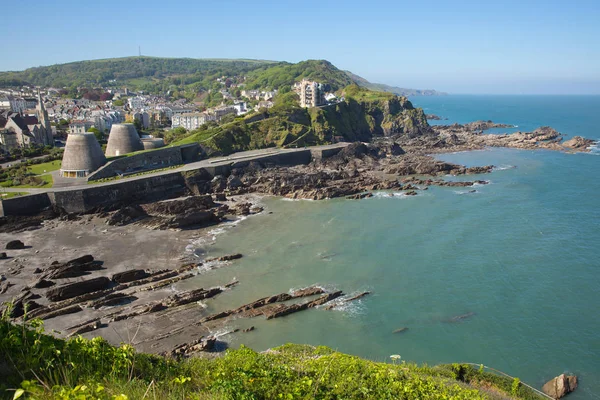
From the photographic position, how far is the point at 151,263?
25.7 metres

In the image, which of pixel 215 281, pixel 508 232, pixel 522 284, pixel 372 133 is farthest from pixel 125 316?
pixel 372 133

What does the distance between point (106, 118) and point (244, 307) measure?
61.9 metres

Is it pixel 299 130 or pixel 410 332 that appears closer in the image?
pixel 410 332

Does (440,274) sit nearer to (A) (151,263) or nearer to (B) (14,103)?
(A) (151,263)

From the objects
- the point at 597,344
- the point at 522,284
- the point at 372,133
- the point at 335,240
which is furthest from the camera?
the point at 372,133

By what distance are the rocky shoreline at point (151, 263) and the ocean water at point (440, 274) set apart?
1.34 meters

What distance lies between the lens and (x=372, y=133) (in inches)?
3088

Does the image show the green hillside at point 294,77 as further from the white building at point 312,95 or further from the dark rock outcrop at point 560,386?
the dark rock outcrop at point 560,386

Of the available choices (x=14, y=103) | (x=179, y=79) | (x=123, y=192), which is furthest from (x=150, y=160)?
(x=179, y=79)

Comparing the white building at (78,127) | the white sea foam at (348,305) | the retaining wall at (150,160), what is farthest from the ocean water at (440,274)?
the white building at (78,127)

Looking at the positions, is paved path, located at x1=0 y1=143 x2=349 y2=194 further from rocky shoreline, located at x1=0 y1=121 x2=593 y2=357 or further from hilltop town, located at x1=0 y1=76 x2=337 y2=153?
hilltop town, located at x1=0 y1=76 x2=337 y2=153

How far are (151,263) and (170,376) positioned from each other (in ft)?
60.4

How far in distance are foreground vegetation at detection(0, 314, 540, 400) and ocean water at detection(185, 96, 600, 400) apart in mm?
4770

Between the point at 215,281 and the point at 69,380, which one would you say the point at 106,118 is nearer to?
the point at 215,281
